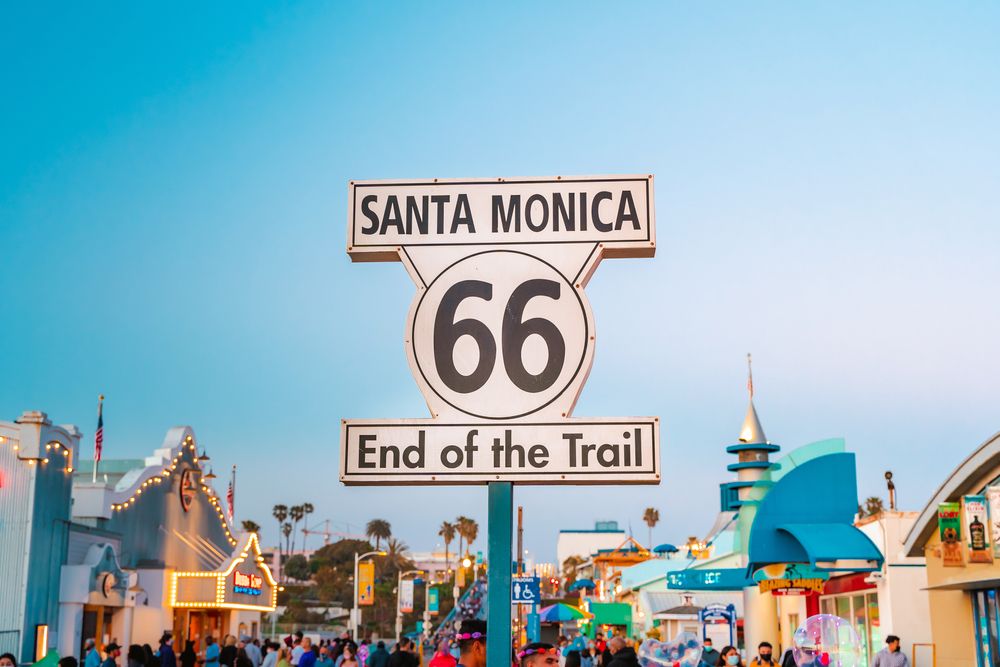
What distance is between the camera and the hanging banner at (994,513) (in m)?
20.0

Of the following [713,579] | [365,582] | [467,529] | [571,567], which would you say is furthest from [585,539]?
[713,579]

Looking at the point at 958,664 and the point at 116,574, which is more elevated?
the point at 116,574

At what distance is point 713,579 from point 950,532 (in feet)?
33.4

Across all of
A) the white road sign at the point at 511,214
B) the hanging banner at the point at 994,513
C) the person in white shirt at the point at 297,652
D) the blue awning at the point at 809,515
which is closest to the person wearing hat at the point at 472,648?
the white road sign at the point at 511,214

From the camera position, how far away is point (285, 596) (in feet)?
311

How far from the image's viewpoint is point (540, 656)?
18.6 ft

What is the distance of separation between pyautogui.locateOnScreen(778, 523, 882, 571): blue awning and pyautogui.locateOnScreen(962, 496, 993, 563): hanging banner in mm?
3055

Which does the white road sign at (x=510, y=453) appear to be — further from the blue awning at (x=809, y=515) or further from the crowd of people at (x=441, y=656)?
the blue awning at (x=809, y=515)

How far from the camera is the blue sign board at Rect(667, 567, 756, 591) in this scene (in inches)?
1184

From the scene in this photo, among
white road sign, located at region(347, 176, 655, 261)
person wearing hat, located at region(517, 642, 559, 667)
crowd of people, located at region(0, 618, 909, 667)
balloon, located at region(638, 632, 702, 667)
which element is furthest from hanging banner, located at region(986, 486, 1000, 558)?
white road sign, located at region(347, 176, 655, 261)

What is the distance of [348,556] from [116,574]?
74127 millimetres

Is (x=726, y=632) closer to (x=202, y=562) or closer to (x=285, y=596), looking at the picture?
(x=202, y=562)

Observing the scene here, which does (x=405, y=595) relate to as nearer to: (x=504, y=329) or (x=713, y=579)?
(x=713, y=579)

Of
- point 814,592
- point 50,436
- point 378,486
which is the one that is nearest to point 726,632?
point 814,592
